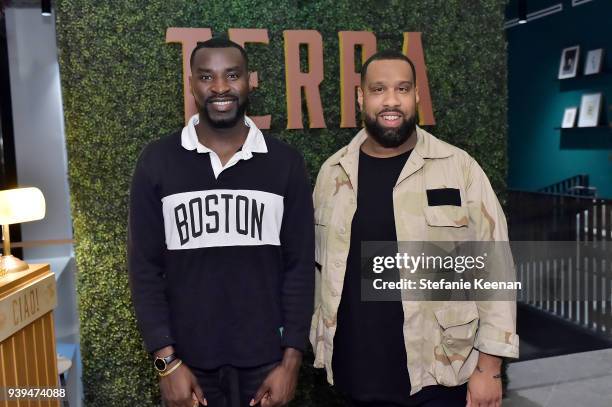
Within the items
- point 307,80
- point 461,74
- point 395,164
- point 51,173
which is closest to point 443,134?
point 461,74

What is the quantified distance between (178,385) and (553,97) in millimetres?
9228

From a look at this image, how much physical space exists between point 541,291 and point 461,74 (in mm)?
3329

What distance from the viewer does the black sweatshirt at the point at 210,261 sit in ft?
5.95

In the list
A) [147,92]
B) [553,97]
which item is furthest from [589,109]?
[147,92]

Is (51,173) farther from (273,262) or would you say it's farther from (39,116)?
(273,262)

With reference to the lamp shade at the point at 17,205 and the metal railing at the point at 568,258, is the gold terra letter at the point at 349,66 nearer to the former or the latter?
the lamp shade at the point at 17,205

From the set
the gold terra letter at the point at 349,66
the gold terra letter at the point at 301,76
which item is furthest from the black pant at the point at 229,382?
the gold terra letter at the point at 349,66

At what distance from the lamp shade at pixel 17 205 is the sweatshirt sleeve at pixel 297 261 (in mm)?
1839

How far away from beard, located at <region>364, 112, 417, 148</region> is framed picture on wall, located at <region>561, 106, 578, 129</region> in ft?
26.2

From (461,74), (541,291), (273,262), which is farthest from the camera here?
(541,291)

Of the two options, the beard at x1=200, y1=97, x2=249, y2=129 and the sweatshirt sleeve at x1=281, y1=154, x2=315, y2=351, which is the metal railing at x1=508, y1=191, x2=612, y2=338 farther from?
the beard at x1=200, y1=97, x2=249, y2=129

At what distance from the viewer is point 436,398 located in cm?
193

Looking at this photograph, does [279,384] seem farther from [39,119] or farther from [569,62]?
[569,62]

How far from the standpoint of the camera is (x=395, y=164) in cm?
198
